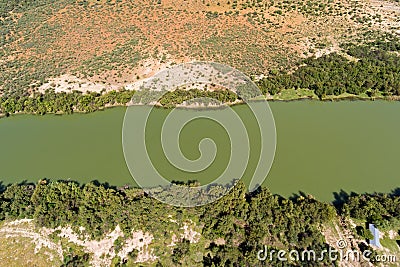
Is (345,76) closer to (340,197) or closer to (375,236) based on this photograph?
(340,197)

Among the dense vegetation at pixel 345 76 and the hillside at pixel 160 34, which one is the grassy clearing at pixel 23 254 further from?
the dense vegetation at pixel 345 76

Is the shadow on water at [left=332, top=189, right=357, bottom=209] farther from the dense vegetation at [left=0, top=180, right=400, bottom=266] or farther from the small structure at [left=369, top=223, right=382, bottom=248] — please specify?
the small structure at [left=369, top=223, right=382, bottom=248]

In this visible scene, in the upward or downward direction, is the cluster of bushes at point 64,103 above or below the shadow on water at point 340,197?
above

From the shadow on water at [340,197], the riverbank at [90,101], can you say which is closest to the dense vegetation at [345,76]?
the riverbank at [90,101]

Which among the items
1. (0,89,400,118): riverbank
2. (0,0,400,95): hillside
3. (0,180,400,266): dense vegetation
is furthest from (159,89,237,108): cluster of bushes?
(0,180,400,266): dense vegetation

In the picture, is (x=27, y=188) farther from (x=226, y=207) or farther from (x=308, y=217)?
(x=308, y=217)

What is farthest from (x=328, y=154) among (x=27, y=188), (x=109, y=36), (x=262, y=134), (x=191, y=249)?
(x=109, y=36)

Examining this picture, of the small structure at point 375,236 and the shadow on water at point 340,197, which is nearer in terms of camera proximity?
the small structure at point 375,236
